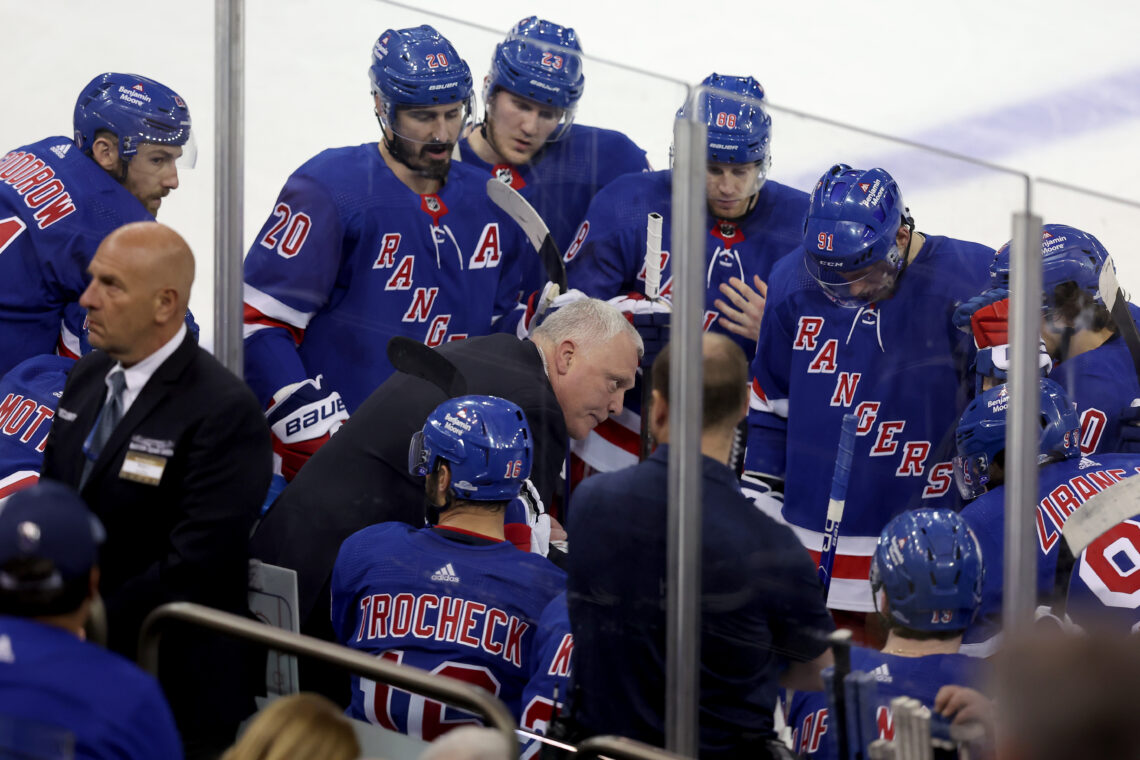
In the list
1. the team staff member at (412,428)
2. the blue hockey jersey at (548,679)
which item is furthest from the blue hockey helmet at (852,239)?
the blue hockey jersey at (548,679)

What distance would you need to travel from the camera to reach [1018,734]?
45.4 inches

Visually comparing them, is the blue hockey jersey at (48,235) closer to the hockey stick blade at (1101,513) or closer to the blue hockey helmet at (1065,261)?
the blue hockey helmet at (1065,261)

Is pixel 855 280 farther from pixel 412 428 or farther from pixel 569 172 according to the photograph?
pixel 412 428

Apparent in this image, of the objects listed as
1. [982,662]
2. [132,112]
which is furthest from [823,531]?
[132,112]

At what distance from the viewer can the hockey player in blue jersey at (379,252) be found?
2.90 metres

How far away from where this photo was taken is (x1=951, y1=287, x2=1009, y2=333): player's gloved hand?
2.35 meters

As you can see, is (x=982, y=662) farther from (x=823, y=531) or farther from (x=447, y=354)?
(x=447, y=354)

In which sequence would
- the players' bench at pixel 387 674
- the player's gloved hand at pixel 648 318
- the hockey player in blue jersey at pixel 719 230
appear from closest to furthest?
the players' bench at pixel 387 674 → the hockey player in blue jersey at pixel 719 230 → the player's gloved hand at pixel 648 318

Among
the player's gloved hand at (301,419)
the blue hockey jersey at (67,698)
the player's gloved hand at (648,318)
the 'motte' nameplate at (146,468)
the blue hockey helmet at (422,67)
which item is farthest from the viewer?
the player's gloved hand at (301,419)

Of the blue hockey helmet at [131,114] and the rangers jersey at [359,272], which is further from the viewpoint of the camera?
Result: the blue hockey helmet at [131,114]

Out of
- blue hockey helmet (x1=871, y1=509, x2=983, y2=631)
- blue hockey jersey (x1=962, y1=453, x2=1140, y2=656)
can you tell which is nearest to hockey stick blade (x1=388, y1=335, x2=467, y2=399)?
blue hockey helmet (x1=871, y1=509, x2=983, y2=631)

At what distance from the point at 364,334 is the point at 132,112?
633 mm

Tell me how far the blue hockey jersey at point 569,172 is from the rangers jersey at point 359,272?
122mm

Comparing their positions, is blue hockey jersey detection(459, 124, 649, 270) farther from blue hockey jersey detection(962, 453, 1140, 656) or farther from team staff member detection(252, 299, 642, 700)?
blue hockey jersey detection(962, 453, 1140, 656)
